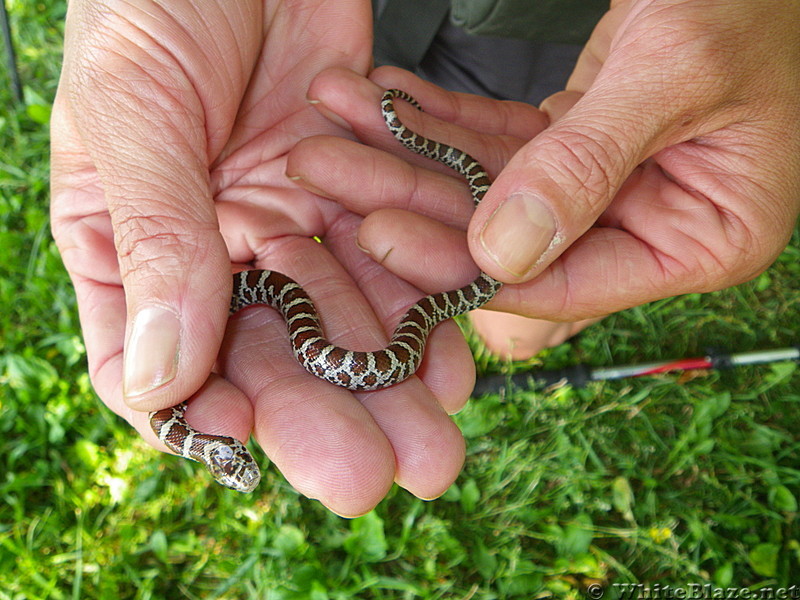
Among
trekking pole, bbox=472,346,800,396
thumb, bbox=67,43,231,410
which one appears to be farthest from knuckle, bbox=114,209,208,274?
trekking pole, bbox=472,346,800,396

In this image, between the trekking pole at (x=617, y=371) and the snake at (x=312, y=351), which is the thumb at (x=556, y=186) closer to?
the snake at (x=312, y=351)

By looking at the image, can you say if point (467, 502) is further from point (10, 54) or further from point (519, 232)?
point (10, 54)

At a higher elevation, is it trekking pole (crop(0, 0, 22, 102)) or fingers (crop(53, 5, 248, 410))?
fingers (crop(53, 5, 248, 410))

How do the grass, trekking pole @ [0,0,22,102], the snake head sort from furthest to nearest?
1. trekking pole @ [0,0,22,102]
2. the grass
3. the snake head

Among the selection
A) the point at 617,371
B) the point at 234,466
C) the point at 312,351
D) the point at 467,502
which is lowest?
the point at 467,502

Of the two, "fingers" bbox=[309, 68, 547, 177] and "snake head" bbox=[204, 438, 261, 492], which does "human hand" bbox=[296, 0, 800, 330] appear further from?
"snake head" bbox=[204, 438, 261, 492]

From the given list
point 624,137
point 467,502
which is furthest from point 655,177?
point 467,502

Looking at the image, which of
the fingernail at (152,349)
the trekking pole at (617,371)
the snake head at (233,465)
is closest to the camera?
the fingernail at (152,349)

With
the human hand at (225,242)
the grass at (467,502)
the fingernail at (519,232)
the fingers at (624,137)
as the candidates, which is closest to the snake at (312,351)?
the human hand at (225,242)
